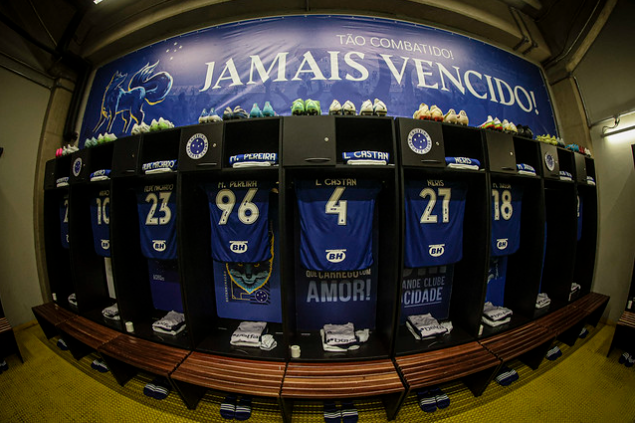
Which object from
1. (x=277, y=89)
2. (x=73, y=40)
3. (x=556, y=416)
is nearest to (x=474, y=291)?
(x=556, y=416)

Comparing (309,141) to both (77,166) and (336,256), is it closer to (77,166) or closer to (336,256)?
(336,256)

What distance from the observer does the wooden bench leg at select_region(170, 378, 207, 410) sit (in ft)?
5.31

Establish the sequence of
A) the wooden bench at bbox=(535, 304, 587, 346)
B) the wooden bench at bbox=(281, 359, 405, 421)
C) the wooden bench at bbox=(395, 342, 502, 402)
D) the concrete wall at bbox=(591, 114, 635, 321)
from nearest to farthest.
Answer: the wooden bench at bbox=(281, 359, 405, 421)
the wooden bench at bbox=(395, 342, 502, 402)
the wooden bench at bbox=(535, 304, 587, 346)
the concrete wall at bbox=(591, 114, 635, 321)

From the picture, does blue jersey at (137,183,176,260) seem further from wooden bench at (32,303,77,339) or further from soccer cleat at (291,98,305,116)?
wooden bench at (32,303,77,339)

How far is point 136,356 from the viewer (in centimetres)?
181

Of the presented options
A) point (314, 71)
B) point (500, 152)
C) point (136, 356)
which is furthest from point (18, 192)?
point (500, 152)

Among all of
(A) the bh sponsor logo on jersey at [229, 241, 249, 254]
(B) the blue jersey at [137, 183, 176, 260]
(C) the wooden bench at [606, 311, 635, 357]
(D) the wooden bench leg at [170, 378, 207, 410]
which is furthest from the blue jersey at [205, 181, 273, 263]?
(C) the wooden bench at [606, 311, 635, 357]

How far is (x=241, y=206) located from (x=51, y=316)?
3.33 m

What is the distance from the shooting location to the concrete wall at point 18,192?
9.41ft

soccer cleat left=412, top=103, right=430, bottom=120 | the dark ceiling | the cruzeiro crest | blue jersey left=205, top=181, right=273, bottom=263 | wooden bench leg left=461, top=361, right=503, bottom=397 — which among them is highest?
the dark ceiling

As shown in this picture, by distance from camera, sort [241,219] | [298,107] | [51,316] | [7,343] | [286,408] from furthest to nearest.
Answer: [51,316]
[7,343]
[241,219]
[298,107]
[286,408]

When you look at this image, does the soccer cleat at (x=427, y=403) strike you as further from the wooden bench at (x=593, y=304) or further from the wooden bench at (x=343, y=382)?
the wooden bench at (x=593, y=304)

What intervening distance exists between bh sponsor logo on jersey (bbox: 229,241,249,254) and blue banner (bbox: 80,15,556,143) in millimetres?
1725

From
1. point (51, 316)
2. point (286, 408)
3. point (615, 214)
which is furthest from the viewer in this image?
point (615, 214)
